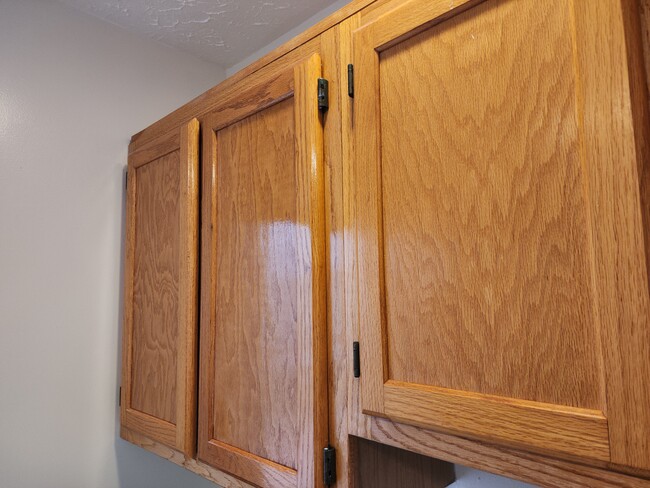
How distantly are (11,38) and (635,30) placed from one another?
1.50 m

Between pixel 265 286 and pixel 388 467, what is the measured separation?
41cm

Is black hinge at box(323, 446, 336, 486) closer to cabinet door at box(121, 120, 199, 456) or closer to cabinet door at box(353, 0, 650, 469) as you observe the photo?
cabinet door at box(353, 0, 650, 469)

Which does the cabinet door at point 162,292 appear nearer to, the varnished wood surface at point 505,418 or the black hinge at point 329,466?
the black hinge at point 329,466

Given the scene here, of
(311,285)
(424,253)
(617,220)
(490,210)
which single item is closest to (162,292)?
(311,285)

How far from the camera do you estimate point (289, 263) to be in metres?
0.91

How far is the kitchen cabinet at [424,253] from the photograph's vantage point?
0.55 metres

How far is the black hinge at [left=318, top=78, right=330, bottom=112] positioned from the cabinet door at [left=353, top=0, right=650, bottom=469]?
0.07 metres

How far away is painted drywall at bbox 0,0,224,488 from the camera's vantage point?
4.23ft

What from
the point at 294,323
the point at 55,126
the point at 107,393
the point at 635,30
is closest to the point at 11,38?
the point at 55,126

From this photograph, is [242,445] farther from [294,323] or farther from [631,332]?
[631,332]

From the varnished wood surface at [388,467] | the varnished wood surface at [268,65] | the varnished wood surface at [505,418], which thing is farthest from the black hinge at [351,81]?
the varnished wood surface at [388,467]

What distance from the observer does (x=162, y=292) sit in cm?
126

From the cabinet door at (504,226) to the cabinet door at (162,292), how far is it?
1.68ft

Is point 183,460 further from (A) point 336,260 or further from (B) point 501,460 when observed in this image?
(B) point 501,460
